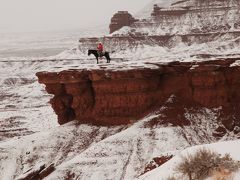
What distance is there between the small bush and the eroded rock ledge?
17.2 meters

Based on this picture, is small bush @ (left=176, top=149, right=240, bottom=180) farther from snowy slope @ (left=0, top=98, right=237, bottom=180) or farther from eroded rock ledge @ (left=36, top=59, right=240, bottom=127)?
eroded rock ledge @ (left=36, top=59, right=240, bottom=127)

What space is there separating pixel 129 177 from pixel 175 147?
13.4 ft

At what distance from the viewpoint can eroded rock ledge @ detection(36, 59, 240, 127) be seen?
117 ft

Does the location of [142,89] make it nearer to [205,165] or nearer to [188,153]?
[188,153]

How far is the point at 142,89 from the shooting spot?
3750cm

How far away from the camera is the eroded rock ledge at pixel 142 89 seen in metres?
35.8

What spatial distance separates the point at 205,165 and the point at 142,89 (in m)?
20.3

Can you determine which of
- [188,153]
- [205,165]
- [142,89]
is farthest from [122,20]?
[205,165]

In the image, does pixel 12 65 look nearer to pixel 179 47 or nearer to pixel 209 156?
pixel 179 47

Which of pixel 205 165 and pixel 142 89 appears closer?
pixel 205 165

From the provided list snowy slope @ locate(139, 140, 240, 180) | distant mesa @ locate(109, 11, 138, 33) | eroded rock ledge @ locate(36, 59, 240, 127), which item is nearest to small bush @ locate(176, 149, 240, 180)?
snowy slope @ locate(139, 140, 240, 180)

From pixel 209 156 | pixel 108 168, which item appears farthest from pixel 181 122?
pixel 209 156

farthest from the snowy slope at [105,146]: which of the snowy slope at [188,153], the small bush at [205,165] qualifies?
the small bush at [205,165]

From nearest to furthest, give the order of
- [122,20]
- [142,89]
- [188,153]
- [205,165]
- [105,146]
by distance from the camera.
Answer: [205,165], [188,153], [105,146], [142,89], [122,20]
